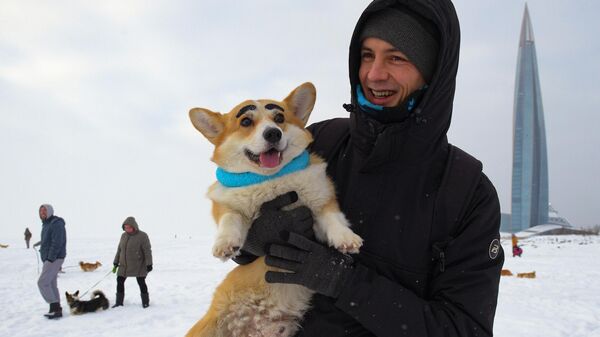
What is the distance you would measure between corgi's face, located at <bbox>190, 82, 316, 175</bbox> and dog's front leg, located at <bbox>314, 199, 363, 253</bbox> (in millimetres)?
390

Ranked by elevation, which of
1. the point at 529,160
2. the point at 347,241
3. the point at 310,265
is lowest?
the point at 310,265

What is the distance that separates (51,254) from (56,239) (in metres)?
0.31

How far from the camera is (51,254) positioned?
824cm

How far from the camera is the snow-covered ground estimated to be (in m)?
6.75

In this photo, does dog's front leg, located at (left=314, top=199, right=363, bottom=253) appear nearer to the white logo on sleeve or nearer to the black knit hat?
the white logo on sleeve

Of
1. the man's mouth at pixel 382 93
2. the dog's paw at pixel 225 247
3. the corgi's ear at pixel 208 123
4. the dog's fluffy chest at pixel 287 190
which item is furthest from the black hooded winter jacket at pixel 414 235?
the corgi's ear at pixel 208 123

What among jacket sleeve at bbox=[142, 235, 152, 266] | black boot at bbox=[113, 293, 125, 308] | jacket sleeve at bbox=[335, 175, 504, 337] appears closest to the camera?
jacket sleeve at bbox=[335, 175, 504, 337]

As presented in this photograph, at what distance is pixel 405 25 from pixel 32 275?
1557 centimetres

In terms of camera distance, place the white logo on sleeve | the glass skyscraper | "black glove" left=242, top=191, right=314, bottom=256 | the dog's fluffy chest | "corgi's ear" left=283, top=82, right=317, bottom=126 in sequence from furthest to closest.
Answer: the glass skyscraper, "corgi's ear" left=283, top=82, right=317, bottom=126, the dog's fluffy chest, "black glove" left=242, top=191, right=314, bottom=256, the white logo on sleeve

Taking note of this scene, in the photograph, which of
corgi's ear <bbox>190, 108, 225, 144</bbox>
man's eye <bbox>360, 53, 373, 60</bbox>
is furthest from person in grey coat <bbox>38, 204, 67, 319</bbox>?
man's eye <bbox>360, 53, 373, 60</bbox>

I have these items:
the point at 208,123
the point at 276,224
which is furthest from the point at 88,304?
the point at 276,224

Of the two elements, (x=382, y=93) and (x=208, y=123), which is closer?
(x=382, y=93)

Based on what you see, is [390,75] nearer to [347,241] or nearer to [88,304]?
[347,241]

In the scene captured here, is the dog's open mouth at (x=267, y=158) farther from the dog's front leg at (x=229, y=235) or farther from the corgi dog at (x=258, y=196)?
the dog's front leg at (x=229, y=235)
